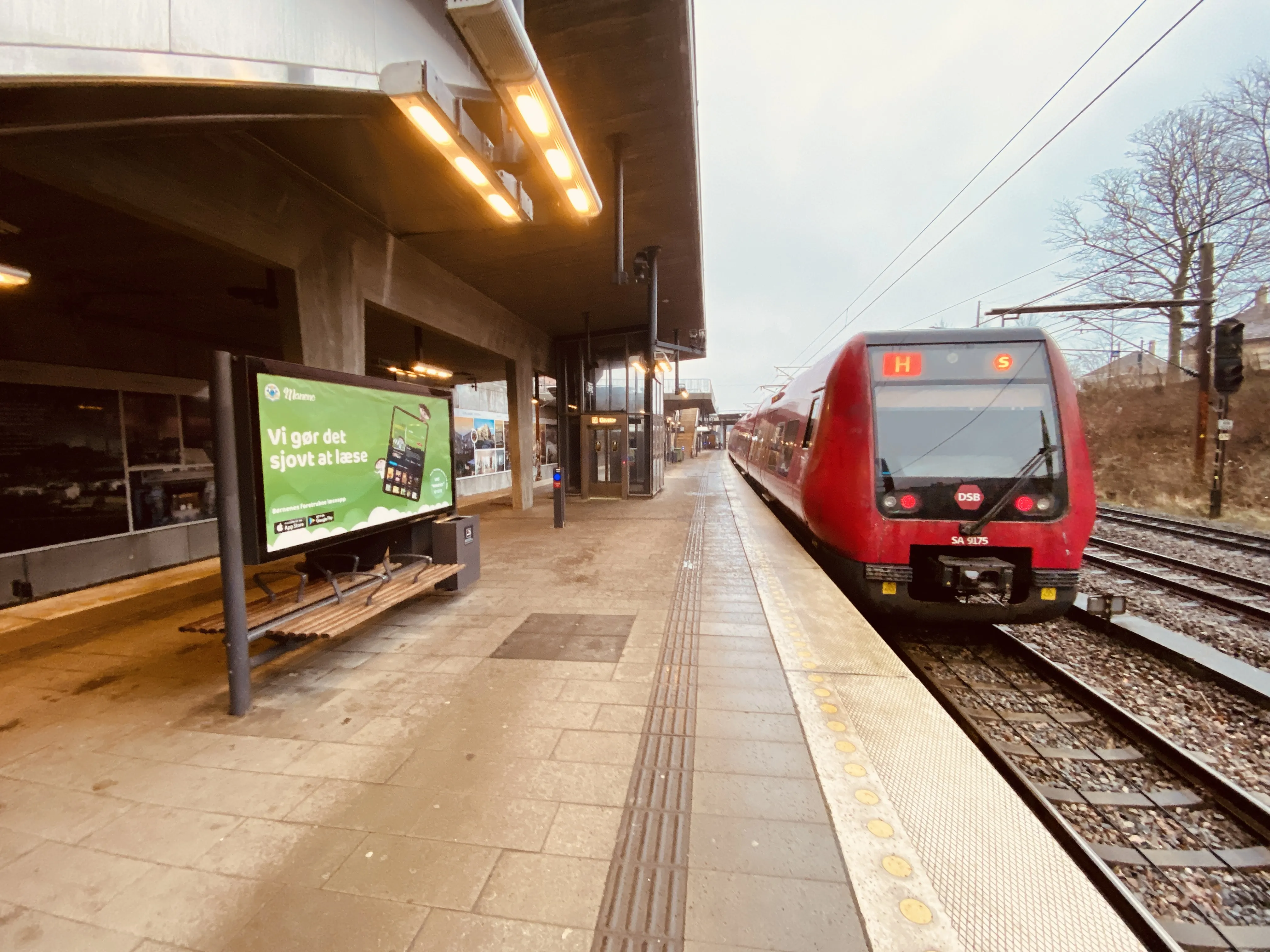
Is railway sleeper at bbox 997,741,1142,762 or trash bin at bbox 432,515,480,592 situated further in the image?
trash bin at bbox 432,515,480,592

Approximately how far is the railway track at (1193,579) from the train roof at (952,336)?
407 centimetres

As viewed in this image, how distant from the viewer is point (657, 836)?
1950 millimetres

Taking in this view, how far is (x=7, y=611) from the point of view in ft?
17.5

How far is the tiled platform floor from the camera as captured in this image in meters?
1.60

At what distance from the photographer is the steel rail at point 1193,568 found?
6.13 m

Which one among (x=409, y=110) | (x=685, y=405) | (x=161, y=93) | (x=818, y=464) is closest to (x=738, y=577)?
(x=818, y=464)

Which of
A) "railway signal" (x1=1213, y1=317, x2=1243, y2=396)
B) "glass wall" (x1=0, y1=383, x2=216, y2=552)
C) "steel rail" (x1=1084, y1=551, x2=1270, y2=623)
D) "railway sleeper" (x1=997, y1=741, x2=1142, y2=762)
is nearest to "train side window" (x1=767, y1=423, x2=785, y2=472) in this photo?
"steel rail" (x1=1084, y1=551, x2=1270, y2=623)

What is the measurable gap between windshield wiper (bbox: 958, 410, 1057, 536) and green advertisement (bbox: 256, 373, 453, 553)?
4.94 m

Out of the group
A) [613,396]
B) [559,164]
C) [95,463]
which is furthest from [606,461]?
[559,164]

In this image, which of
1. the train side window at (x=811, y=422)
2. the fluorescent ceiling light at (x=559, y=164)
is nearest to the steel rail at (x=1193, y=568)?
the train side window at (x=811, y=422)

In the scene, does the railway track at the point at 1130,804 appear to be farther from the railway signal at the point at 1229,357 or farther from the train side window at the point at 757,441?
the railway signal at the point at 1229,357

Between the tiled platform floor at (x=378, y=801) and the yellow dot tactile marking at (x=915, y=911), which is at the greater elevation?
the yellow dot tactile marking at (x=915, y=911)

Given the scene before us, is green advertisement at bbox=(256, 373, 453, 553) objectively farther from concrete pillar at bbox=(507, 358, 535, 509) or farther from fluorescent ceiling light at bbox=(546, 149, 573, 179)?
concrete pillar at bbox=(507, 358, 535, 509)

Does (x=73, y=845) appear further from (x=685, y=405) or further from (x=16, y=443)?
(x=685, y=405)
